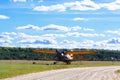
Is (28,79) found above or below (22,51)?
below

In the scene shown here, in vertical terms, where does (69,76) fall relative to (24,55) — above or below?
below

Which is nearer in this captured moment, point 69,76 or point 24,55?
point 69,76

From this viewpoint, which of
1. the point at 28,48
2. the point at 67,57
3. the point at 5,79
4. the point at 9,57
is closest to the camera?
the point at 5,79

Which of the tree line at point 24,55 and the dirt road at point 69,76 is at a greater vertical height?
the tree line at point 24,55

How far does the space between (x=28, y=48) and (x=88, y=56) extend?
20845 millimetres

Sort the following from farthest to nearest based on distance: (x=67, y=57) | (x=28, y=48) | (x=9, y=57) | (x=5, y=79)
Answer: (x=28, y=48), (x=9, y=57), (x=67, y=57), (x=5, y=79)

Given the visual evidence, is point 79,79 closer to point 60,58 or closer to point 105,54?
point 60,58

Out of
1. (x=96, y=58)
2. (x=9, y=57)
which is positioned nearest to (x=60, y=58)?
(x=9, y=57)

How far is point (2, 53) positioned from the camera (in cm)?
14212

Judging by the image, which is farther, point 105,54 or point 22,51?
point 105,54

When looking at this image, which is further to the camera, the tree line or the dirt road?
the tree line

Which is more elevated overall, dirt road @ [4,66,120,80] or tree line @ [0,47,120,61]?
tree line @ [0,47,120,61]

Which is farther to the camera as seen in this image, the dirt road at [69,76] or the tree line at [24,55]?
the tree line at [24,55]

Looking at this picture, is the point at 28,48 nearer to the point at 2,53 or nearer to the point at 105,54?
the point at 2,53
